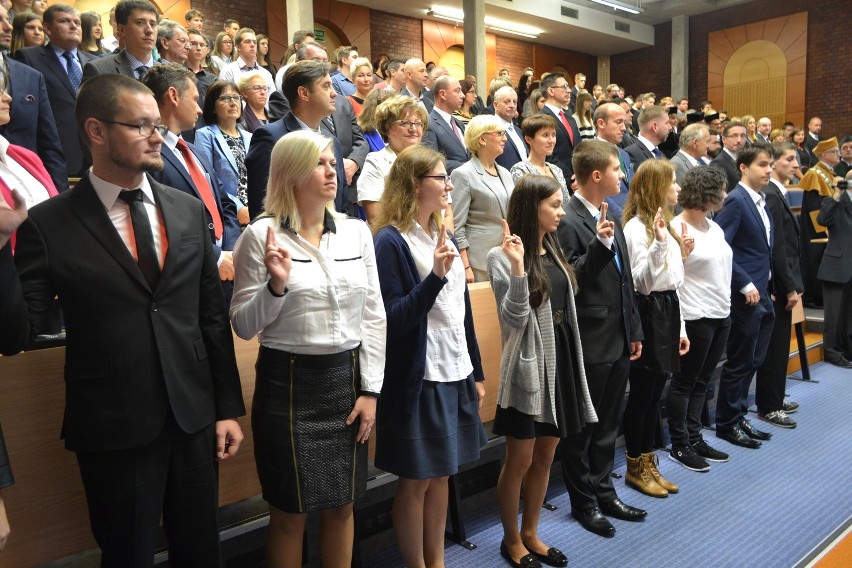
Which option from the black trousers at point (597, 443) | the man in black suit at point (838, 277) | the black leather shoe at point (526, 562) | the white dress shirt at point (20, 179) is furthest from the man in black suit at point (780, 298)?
the white dress shirt at point (20, 179)

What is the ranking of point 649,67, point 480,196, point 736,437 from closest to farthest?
point 480,196
point 736,437
point 649,67

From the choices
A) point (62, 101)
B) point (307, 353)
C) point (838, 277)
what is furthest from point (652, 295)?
point (838, 277)

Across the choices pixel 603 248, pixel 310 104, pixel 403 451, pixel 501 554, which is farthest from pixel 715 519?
pixel 310 104

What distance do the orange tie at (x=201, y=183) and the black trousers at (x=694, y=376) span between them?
229cm

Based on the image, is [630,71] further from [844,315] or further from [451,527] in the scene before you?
[451,527]

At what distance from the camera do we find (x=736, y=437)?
12.1 ft

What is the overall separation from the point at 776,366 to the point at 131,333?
155 inches

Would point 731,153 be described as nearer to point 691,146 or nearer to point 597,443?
point 691,146

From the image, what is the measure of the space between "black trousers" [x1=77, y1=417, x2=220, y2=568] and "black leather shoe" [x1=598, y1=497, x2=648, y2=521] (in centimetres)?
182

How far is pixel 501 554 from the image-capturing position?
248cm

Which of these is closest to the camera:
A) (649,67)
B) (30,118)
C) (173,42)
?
(30,118)

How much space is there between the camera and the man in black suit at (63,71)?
11.5 feet

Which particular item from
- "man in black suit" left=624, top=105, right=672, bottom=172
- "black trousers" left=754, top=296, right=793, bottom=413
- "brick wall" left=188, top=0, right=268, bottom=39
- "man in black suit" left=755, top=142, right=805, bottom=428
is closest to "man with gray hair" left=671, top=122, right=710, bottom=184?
"man in black suit" left=624, top=105, right=672, bottom=172

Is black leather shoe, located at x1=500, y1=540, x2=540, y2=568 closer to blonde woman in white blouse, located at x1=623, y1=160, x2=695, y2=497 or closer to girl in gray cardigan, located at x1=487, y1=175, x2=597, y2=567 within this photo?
girl in gray cardigan, located at x1=487, y1=175, x2=597, y2=567
